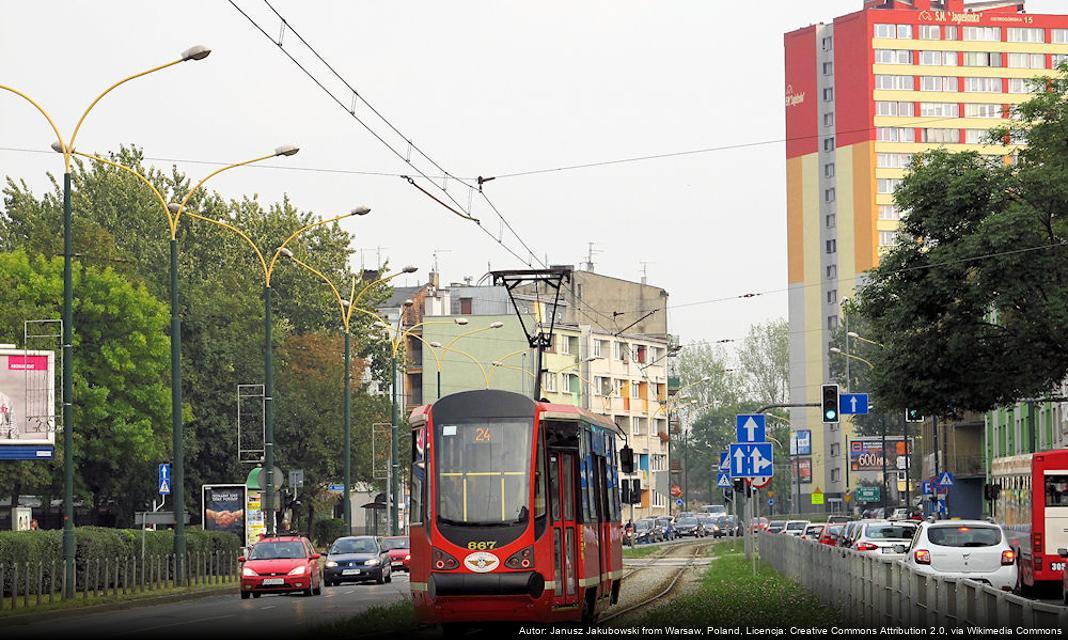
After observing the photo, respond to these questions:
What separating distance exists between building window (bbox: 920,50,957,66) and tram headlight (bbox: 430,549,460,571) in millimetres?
134711

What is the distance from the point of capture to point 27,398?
50.4 m

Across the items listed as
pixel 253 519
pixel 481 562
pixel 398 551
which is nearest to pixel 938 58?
pixel 398 551

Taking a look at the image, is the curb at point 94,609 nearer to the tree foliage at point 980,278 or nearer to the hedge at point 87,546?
the hedge at point 87,546

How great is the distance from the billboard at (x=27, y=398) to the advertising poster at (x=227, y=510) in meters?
5.15

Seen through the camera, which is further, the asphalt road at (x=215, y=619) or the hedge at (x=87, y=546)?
the hedge at (x=87, y=546)

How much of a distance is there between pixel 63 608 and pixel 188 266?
58.7 m

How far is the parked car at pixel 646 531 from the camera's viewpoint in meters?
93.2

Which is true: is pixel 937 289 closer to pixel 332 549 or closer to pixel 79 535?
pixel 332 549

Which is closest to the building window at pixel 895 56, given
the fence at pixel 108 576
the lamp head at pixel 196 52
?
the fence at pixel 108 576

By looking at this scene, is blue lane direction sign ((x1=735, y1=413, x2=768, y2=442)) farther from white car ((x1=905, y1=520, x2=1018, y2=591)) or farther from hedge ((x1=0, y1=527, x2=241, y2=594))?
hedge ((x1=0, y1=527, x2=241, y2=594))

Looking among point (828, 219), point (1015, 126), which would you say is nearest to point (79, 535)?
point (1015, 126)

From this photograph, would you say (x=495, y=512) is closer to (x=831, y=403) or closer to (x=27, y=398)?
(x=831, y=403)

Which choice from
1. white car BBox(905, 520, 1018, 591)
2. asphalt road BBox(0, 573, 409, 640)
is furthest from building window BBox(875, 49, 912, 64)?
white car BBox(905, 520, 1018, 591)

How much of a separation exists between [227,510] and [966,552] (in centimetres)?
2818
